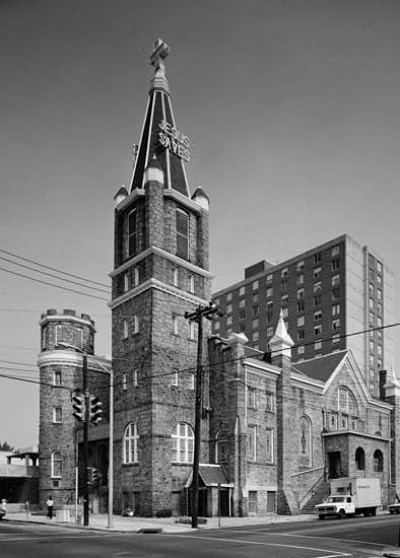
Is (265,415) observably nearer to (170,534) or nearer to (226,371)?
(226,371)

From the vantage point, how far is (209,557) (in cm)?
2009

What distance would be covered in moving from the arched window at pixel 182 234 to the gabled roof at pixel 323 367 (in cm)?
1651

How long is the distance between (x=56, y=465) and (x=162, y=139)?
27.2m

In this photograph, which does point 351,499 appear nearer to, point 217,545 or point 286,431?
point 286,431

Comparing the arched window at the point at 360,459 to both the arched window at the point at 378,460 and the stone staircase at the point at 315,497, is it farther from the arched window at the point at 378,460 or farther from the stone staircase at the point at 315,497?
the stone staircase at the point at 315,497

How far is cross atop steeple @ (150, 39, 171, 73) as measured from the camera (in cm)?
5628

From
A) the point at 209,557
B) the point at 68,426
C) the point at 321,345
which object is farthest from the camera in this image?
the point at 321,345

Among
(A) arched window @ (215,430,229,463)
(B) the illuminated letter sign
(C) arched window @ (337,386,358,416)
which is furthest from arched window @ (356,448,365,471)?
(B) the illuminated letter sign

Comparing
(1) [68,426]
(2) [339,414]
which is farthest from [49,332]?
(2) [339,414]

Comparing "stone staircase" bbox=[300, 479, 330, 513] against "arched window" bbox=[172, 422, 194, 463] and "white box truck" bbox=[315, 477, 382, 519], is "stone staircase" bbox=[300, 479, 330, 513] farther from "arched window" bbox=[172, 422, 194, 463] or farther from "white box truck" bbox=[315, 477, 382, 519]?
"arched window" bbox=[172, 422, 194, 463]

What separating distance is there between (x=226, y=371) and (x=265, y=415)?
503 cm

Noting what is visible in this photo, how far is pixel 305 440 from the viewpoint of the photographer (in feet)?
184

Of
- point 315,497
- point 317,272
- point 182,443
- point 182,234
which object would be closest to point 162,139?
point 182,234

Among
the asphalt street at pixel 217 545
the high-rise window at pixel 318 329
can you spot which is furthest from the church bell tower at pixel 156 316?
the high-rise window at pixel 318 329
